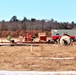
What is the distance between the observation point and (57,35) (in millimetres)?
47844

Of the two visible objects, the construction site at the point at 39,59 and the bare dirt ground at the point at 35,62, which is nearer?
the bare dirt ground at the point at 35,62

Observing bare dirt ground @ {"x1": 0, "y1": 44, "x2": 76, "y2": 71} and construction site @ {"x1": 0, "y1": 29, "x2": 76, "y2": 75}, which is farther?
construction site @ {"x1": 0, "y1": 29, "x2": 76, "y2": 75}

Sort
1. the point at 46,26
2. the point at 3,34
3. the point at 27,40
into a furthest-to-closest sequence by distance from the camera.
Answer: the point at 46,26 → the point at 3,34 → the point at 27,40

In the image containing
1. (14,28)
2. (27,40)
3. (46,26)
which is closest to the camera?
(27,40)

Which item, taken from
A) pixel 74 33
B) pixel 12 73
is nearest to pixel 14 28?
pixel 74 33

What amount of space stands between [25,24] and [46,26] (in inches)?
341

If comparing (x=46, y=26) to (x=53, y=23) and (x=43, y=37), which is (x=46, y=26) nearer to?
(x=53, y=23)

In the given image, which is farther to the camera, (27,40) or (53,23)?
(53,23)

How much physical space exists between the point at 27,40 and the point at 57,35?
4898mm

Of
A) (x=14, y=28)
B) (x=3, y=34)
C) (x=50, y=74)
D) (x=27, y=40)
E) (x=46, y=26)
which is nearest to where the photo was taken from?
(x=50, y=74)

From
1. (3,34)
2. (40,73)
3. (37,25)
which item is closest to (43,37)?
(40,73)

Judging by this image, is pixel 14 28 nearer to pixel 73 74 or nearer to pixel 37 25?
pixel 37 25

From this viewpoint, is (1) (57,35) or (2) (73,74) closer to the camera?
(2) (73,74)

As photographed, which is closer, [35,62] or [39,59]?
[35,62]
